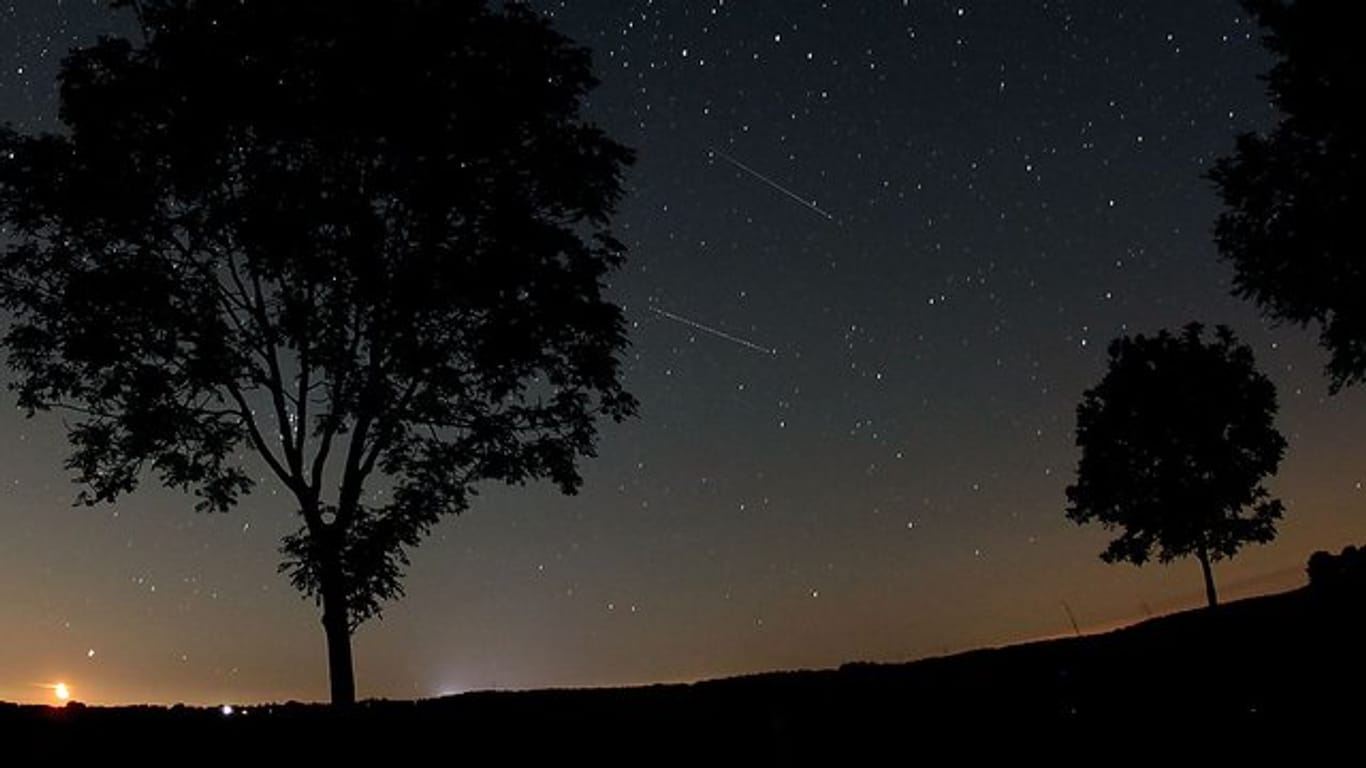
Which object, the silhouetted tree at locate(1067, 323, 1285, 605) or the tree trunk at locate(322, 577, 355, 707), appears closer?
the tree trunk at locate(322, 577, 355, 707)

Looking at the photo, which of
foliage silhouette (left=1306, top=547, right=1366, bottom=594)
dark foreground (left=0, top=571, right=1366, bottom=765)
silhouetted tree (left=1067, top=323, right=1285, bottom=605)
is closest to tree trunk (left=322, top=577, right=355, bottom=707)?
dark foreground (left=0, top=571, right=1366, bottom=765)

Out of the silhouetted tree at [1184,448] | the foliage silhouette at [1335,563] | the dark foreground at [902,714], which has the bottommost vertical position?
the dark foreground at [902,714]

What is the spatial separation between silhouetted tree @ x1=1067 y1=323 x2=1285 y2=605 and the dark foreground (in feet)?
102

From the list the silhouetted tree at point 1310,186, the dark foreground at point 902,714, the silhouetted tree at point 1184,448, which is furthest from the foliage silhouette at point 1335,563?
the silhouetted tree at point 1184,448

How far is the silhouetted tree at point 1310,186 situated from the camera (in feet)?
75.5

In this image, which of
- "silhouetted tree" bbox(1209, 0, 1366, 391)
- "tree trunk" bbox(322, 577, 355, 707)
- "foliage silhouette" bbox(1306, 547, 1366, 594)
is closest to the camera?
"foliage silhouette" bbox(1306, 547, 1366, 594)

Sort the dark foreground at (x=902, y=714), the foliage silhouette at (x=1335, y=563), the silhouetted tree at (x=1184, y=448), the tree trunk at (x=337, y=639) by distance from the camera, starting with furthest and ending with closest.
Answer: the silhouetted tree at (x=1184, y=448) → the tree trunk at (x=337, y=639) → the foliage silhouette at (x=1335, y=563) → the dark foreground at (x=902, y=714)

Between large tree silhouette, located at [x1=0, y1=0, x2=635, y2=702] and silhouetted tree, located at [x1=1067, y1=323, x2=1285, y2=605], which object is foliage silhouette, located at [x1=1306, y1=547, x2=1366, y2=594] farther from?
silhouetted tree, located at [x1=1067, y1=323, x2=1285, y2=605]

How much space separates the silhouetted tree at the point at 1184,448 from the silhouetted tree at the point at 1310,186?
12589 mm

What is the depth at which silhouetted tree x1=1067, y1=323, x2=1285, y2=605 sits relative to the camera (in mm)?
37812

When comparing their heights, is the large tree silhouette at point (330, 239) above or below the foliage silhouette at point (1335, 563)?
above

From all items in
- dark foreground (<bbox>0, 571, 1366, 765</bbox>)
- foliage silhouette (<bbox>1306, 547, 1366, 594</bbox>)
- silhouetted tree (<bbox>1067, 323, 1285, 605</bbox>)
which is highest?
silhouetted tree (<bbox>1067, 323, 1285, 605</bbox>)

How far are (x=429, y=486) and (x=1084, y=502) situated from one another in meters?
28.0

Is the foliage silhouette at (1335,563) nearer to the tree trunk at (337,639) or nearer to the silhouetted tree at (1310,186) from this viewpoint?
the silhouetted tree at (1310,186)
